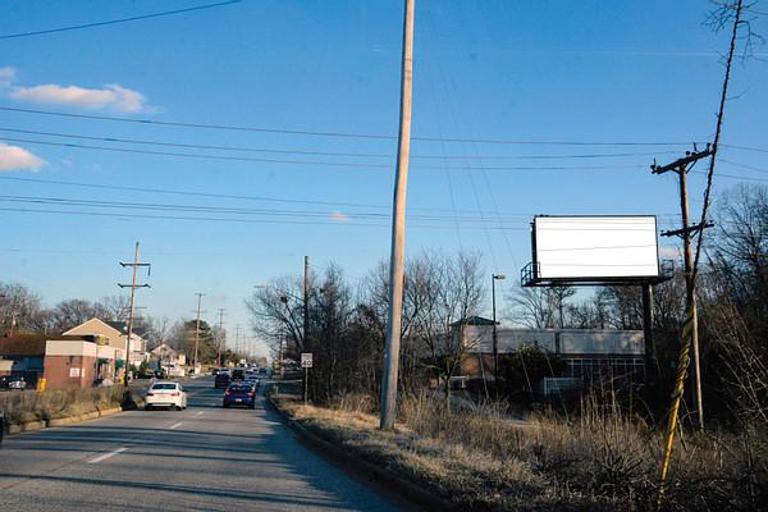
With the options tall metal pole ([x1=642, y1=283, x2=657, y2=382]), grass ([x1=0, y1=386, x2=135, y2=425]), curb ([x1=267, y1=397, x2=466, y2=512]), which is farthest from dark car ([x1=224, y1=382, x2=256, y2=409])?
curb ([x1=267, y1=397, x2=466, y2=512])

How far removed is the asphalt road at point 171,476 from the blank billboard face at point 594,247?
2736 centimetres

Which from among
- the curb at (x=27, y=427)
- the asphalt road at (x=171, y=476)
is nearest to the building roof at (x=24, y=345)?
the curb at (x=27, y=427)

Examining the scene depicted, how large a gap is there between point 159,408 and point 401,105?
85.3ft

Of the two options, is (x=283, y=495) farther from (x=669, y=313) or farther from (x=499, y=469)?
(x=669, y=313)

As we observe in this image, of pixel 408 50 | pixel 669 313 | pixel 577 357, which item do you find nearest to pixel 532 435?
pixel 408 50

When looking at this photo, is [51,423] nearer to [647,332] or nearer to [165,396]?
[165,396]

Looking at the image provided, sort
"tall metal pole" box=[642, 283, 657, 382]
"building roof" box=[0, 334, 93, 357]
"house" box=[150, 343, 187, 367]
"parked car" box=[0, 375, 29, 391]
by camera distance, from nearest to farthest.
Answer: "tall metal pole" box=[642, 283, 657, 382]
"parked car" box=[0, 375, 29, 391]
"building roof" box=[0, 334, 93, 357]
"house" box=[150, 343, 187, 367]

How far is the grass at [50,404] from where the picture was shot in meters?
23.5

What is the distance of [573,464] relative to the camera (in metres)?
9.76

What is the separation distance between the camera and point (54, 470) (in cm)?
1205

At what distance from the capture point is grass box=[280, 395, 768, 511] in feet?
22.7

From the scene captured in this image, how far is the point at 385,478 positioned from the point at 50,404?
20151 millimetres

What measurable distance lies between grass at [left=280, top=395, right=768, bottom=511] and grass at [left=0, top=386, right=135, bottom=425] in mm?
13368

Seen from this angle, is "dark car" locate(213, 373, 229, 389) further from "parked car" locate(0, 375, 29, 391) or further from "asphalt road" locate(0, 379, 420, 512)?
"asphalt road" locate(0, 379, 420, 512)
